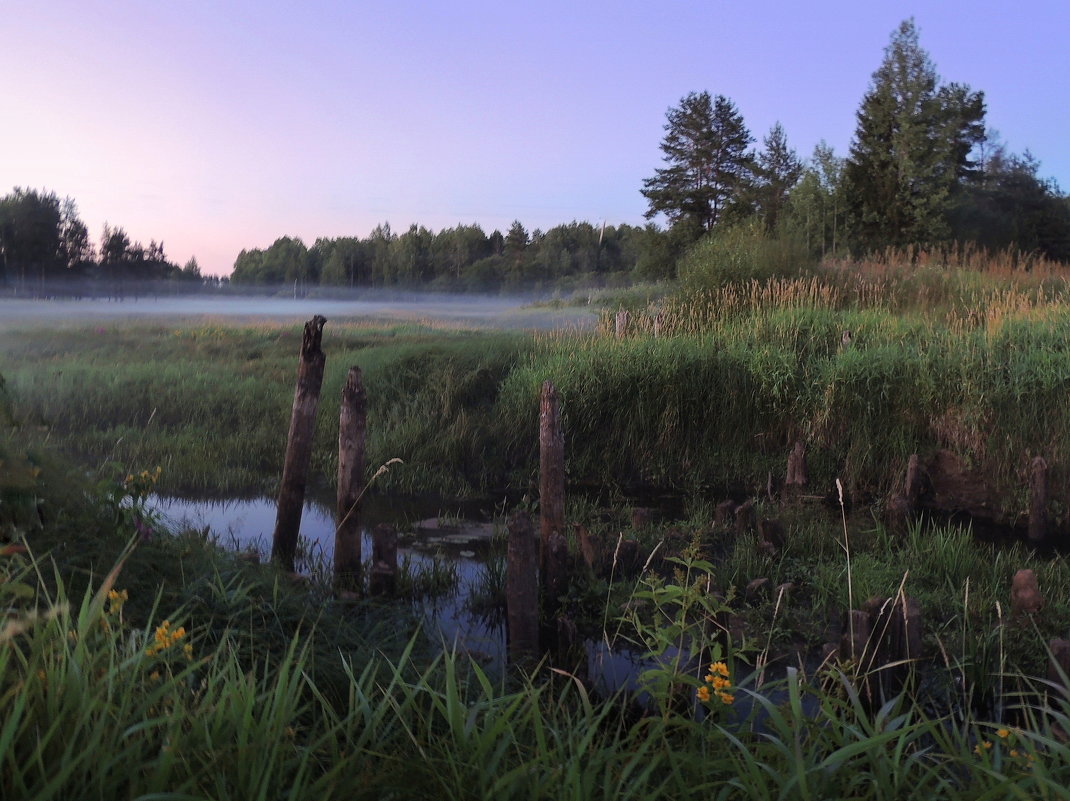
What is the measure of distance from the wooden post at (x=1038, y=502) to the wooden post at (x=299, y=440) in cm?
596

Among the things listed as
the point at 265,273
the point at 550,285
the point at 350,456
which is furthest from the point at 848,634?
the point at 550,285

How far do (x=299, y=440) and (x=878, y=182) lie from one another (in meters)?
32.7

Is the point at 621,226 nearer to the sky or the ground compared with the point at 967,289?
nearer to the sky

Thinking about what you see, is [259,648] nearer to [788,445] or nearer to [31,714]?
[31,714]

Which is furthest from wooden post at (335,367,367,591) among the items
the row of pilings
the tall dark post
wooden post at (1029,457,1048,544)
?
wooden post at (1029,457,1048,544)

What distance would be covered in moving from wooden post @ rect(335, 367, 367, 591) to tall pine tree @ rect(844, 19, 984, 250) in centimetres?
3035

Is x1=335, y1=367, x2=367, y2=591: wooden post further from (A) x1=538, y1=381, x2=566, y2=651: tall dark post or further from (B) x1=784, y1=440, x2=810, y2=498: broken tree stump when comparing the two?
(B) x1=784, y1=440, x2=810, y2=498: broken tree stump

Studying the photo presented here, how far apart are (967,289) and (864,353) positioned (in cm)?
659

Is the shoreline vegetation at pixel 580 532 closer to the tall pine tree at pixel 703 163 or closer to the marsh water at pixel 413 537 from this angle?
the marsh water at pixel 413 537

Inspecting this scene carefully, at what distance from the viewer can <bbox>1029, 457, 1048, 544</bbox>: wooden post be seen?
745 centimetres

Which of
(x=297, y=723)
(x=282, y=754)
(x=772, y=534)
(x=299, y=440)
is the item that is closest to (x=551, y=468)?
(x=299, y=440)

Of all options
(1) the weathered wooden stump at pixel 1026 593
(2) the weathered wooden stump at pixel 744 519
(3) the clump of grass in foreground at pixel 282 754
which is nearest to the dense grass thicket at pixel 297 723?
(3) the clump of grass in foreground at pixel 282 754

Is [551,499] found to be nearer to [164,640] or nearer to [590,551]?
[590,551]

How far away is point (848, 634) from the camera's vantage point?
438 cm
